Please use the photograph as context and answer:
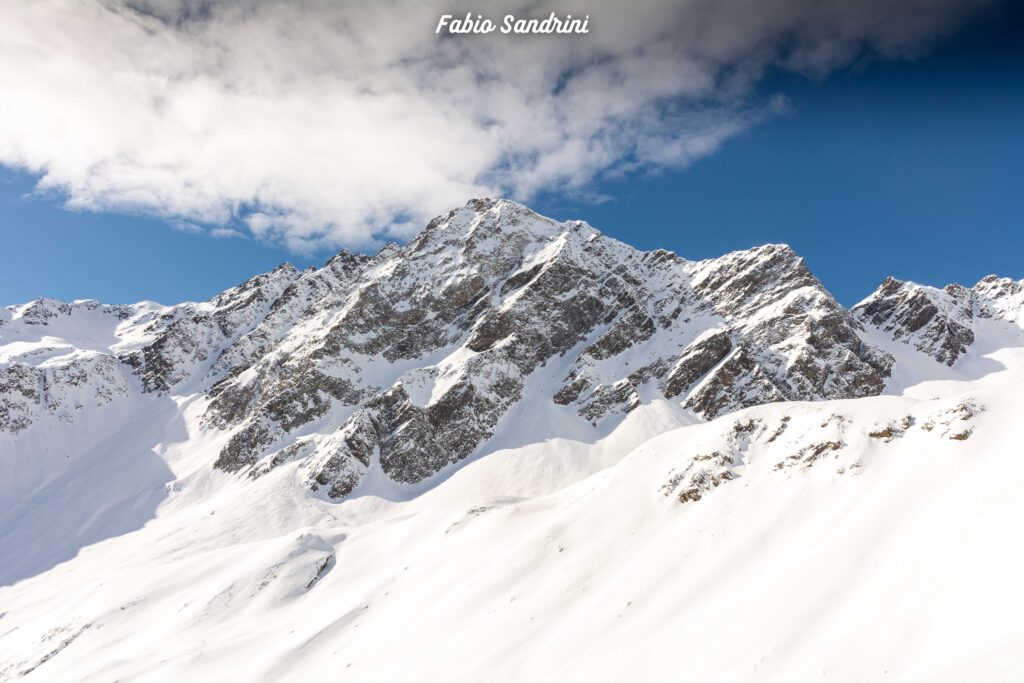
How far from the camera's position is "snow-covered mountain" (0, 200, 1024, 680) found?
27.1m

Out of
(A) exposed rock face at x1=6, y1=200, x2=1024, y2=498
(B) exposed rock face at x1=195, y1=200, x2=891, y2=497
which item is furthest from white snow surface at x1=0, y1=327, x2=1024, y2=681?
(A) exposed rock face at x1=6, y1=200, x2=1024, y2=498

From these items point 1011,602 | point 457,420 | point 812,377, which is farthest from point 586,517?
point 812,377

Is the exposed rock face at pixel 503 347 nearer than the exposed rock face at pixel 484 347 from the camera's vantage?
Yes

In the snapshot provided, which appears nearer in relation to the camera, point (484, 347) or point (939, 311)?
point (484, 347)

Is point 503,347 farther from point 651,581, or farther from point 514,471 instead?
point 651,581

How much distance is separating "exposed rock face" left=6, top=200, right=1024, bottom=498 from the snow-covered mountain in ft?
2.28

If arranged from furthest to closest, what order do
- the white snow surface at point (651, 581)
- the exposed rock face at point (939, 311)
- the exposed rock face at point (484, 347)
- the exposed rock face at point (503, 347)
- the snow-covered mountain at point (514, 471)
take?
the exposed rock face at point (939, 311) < the exposed rock face at point (484, 347) < the exposed rock face at point (503, 347) < the snow-covered mountain at point (514, 471) < the white snow surface at point (651, 581)

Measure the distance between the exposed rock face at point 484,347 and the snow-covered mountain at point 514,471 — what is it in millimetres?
696

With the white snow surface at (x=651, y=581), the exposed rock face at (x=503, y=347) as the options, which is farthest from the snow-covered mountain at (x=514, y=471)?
the exposed rock face at (x=503, y=347)

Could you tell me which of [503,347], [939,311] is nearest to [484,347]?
[503,347]

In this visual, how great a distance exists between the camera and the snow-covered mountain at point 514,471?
27.1 m

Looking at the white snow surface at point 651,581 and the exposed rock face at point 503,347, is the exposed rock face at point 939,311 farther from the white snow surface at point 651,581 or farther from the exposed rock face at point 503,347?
the white snow surface at point 651,581

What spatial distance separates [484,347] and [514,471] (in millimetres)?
35438

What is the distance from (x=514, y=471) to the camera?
78.1m
